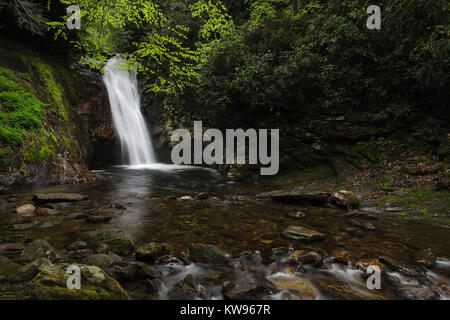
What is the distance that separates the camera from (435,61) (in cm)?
610

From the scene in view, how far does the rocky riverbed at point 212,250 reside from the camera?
8.02 feet

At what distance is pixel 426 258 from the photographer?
129 inches

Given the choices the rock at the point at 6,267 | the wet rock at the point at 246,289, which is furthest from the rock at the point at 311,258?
the rock at the point at 6,267

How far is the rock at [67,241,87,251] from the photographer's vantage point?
3195mm

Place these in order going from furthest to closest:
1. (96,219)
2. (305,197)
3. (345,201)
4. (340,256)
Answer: (305,197)
(345,201)
(96,219)
(340,256)

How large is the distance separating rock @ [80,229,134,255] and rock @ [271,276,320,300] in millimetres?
2096

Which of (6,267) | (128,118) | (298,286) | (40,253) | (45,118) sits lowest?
(298,286)

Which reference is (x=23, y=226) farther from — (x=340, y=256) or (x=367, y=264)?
(x=367, y=264)

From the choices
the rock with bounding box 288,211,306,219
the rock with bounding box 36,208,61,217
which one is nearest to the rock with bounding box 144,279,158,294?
the rock with bounding box 36,208,61,217

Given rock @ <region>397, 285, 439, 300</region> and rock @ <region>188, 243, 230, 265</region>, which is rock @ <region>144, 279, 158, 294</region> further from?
rock @ <region>397, 285, 439, 300</region>

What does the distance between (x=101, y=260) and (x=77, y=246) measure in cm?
75

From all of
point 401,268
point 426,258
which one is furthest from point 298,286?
point 426,258

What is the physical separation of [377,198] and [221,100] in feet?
23.6

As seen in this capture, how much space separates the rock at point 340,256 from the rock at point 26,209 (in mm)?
5628
